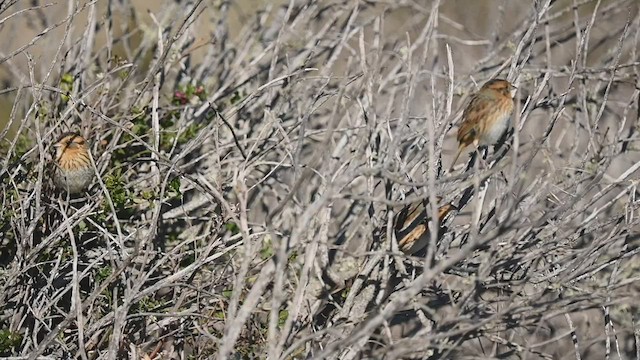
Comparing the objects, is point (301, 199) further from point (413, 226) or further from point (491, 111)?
point (491, 111)

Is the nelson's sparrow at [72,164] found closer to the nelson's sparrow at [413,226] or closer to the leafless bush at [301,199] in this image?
the leafless bush at [301,199]

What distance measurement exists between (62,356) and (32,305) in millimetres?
362

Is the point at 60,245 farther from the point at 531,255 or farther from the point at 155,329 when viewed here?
the point at 531,255

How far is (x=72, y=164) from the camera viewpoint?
4.85m

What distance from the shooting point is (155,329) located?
4695mm

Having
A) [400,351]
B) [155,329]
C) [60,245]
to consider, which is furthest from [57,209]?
[400,351]

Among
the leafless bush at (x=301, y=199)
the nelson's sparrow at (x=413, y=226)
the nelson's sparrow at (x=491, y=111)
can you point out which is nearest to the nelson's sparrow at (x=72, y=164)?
the leafless bush at (x=301, y=199)

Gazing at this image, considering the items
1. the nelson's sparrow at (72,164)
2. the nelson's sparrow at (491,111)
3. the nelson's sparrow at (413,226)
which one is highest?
the nelson's sparrow at (72,164)

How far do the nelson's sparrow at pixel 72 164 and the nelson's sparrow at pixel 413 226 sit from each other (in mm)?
1877

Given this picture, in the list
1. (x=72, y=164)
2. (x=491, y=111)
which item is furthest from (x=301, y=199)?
(x=72, y=164)

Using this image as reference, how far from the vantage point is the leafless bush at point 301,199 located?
147 inches

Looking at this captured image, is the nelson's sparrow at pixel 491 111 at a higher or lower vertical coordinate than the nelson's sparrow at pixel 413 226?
higher

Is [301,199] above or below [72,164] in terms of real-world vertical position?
Result: below

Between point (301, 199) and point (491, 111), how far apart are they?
5.56 ft
